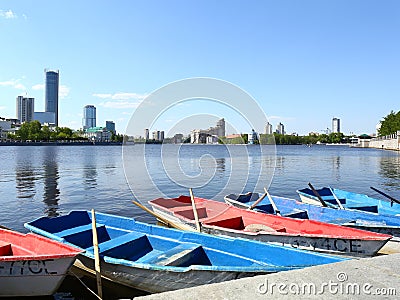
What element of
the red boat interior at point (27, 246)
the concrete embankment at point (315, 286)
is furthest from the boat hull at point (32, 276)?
the concrete embankment at point (315, 286)

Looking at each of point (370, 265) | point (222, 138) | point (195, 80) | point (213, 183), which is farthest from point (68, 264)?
point (213, 183)

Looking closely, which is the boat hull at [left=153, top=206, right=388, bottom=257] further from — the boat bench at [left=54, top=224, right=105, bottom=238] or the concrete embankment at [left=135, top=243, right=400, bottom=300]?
the concrete embankment at [left=135, top=243, right=400, bottom=300]

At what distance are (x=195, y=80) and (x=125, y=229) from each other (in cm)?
503

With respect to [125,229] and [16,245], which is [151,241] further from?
[16,245]

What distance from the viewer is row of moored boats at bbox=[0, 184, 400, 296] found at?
6.80 m

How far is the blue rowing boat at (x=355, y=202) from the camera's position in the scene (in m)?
13.6

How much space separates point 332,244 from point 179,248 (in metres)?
3.85

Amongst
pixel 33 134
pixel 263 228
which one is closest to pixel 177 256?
pixel 263 228

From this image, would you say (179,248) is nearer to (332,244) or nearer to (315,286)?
(332,244)

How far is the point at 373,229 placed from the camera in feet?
33.8

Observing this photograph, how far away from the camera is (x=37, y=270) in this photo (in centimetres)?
688

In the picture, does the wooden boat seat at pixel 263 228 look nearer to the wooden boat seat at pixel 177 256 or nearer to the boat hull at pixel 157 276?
the wooden boat seat at pixel 177 256

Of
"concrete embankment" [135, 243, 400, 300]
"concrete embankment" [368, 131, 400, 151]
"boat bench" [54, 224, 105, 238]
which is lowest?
"boat bench" [54, 224, 105, 238]

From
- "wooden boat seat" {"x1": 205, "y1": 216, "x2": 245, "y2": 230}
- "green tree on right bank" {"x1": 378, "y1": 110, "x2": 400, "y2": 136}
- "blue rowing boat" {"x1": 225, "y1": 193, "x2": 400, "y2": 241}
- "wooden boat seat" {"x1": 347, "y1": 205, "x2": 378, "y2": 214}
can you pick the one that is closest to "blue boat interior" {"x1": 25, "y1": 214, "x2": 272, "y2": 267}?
"wooden boat seat" {"x1": 205, "y1": 216, "x2": 245, "y2": 230}
